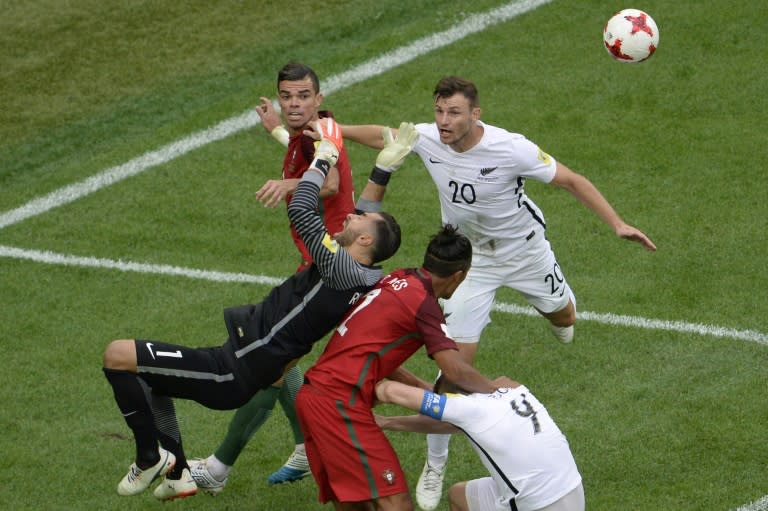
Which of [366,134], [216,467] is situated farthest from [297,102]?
[216,467]

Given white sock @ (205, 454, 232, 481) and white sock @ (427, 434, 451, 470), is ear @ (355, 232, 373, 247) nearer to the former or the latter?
white sock @ (427, 434, 451, 470)

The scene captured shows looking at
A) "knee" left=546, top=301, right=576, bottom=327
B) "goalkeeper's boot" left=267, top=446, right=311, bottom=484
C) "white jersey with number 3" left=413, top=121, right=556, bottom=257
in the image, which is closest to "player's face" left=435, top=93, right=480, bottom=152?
"white jersey with number 3" left=413, top=121, right=556, bottom=257

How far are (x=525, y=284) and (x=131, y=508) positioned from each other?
10.3ft

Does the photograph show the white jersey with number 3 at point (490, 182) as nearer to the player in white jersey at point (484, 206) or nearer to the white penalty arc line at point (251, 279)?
the player in white jersey at point (484, 206)

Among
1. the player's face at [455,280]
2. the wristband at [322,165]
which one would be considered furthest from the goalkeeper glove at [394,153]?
the player's face at [455,280]

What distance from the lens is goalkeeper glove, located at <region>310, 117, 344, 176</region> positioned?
8.06m

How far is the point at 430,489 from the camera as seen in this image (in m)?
8.88

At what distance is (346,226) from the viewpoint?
786 cm

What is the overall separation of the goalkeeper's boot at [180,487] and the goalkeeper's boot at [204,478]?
0.40m

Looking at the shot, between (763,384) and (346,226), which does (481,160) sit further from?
(763,384)

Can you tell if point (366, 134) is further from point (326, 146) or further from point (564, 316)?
point (564, 316)

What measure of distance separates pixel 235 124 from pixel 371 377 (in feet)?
24.3

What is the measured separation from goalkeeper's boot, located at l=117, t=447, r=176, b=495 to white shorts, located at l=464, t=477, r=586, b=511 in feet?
6.13

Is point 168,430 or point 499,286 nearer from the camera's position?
point 168,430
